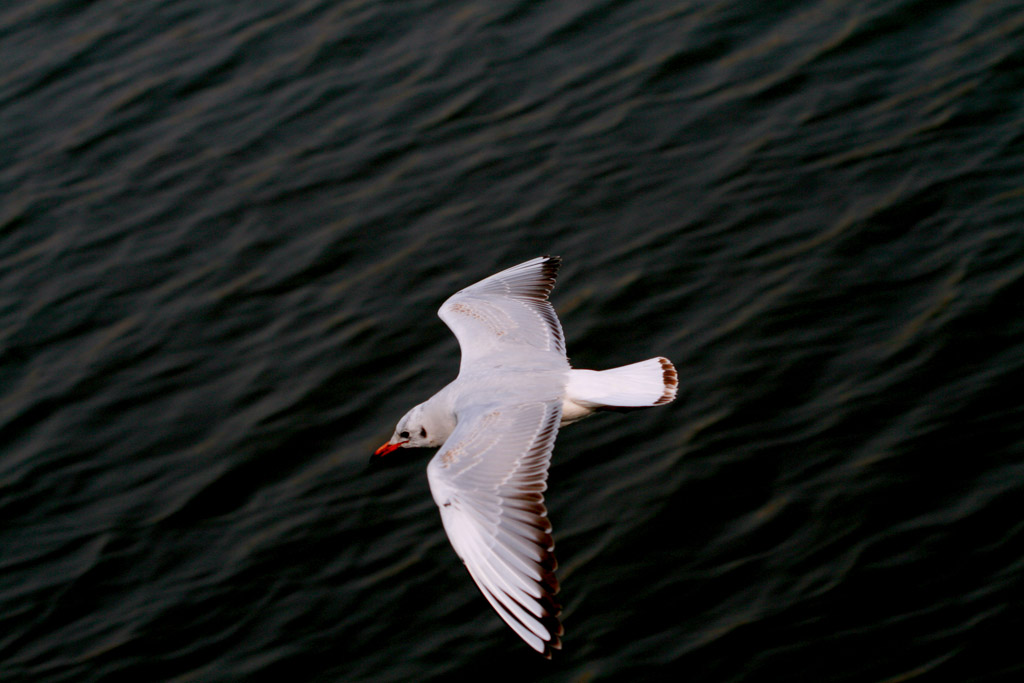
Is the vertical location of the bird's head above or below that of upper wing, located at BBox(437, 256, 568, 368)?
below

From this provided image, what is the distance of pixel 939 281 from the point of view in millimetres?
6602

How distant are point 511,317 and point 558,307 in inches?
29.8

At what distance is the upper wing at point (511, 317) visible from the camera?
19.9ft

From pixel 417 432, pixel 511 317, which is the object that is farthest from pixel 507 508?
pixel 511 317

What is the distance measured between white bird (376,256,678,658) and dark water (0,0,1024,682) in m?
0.45

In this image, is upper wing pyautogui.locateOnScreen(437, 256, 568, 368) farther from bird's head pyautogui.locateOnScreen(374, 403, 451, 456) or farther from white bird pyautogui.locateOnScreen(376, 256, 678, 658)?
bird's head pyautogui.locateOnScreen(374, 403, 451, 456)

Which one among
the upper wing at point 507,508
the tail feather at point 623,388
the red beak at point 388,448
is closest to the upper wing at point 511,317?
the tail feather at point 623,388

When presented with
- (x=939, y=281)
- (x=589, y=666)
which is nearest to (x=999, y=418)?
(x=939, y=281)

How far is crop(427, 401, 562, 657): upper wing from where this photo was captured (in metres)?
4.20

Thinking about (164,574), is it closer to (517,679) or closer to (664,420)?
(517,679)

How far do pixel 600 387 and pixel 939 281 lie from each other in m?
2.48

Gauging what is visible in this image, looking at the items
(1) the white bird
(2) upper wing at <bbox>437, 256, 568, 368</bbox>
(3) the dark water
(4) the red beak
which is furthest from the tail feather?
(4) the red beak

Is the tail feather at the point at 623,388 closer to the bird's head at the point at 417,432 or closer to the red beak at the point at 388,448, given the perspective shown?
the bird's head at the point at 417,432

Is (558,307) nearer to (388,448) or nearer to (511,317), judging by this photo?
(511,317)
